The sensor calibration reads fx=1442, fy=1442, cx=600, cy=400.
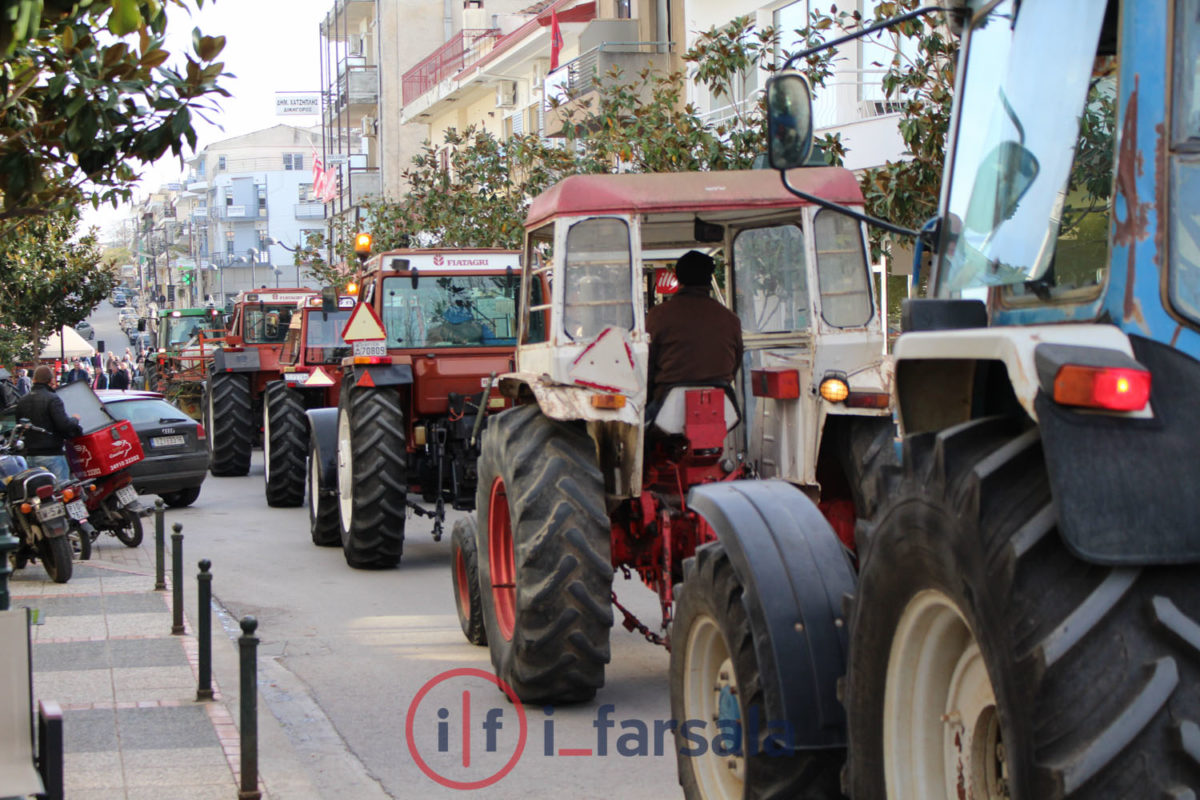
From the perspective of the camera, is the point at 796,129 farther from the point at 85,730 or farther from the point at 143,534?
the point at 143,534

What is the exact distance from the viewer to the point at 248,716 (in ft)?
19.0

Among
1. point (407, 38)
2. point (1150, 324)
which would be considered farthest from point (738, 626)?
point (407, 38)

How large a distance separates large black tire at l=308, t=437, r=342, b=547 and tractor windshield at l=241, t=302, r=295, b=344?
1102 centimetres

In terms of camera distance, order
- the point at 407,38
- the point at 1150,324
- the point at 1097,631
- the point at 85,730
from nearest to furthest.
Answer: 1. the point at 1097,631
2. the point at 1150,324
3. the point at 85,730
4. the point at 407,38

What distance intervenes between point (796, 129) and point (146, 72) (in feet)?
11.1

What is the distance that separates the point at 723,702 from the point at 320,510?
9.77m

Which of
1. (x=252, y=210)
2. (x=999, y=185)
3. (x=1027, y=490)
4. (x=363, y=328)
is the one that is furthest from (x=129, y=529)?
(x=252, y=210)

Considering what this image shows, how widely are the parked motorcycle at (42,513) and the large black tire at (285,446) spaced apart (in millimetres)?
3979

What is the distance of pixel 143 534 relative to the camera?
1570 centimetres

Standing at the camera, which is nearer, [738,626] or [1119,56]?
[1119,56]

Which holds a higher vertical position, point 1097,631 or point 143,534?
point 1097,631

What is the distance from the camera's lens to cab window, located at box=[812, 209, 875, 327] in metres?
6.99

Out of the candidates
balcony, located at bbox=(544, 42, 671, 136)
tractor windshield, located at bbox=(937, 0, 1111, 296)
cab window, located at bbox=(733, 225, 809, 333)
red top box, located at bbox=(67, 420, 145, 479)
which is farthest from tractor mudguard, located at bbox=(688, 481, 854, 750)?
balcony, located at bbox=(544, 42, 671, 136)

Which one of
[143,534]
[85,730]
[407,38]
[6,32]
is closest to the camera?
[6,32]
